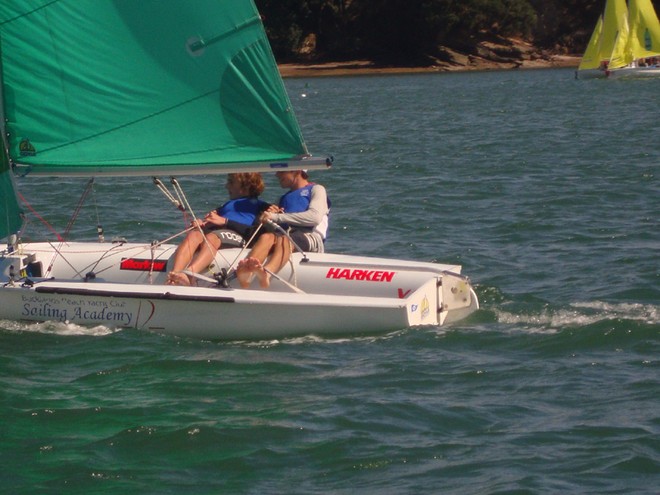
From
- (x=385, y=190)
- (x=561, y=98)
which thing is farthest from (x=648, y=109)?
(x=385, y=190)

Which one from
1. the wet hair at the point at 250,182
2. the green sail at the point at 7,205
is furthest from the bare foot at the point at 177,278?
the green sail at the point at 7,205

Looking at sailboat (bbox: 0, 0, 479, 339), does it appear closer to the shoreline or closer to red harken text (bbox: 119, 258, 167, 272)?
red harken text (bbox: 119, 258, 167, 272)

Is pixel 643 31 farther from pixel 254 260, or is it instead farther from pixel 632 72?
pixel 254 260

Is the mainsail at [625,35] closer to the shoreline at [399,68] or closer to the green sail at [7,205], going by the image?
the shoreline at [399,68]

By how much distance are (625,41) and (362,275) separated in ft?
130

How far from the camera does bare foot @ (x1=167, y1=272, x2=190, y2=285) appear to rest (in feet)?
30.2

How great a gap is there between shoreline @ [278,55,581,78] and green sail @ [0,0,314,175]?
48498 millimetres

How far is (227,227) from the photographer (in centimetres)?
963

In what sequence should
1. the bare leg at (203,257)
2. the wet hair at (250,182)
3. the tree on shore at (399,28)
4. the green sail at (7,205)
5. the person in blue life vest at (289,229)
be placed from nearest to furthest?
1. the green sail at (7,205)
2. the person in blue life vest at (289,229)
3. the bare leg at (203,257)
4. the wet hair at (250,182)
5. the tree on shore at (399,28)

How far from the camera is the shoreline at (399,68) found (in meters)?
58.3

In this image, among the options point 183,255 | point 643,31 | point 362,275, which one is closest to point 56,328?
point 183,255

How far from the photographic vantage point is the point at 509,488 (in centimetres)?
626

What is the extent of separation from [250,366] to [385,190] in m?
8.91

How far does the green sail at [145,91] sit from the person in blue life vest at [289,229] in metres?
0.64
